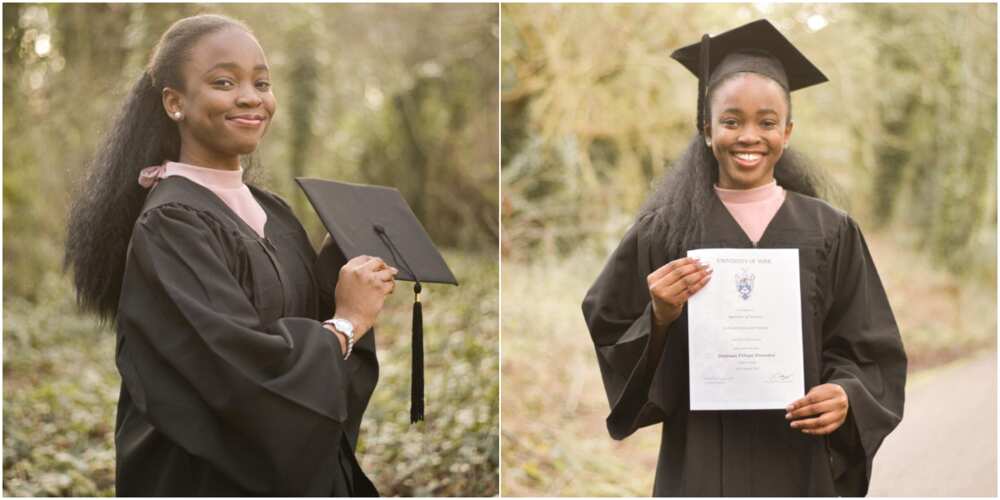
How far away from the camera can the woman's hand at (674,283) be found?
2.42 m

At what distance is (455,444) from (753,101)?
2.63 metres

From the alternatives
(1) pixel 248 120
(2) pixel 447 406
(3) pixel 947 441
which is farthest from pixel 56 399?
(3) pixel 947 441

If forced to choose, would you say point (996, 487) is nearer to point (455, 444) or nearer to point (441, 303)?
point (455, 444)

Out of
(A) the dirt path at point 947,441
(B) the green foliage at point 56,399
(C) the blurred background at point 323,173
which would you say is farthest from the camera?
(C) the blurred background at point 323,173

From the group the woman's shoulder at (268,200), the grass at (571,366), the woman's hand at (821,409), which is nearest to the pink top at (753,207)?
the woman's hand at (821,409)

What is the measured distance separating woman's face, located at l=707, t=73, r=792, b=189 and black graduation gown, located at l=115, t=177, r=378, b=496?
1.08 meters

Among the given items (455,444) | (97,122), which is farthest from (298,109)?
(455,444)

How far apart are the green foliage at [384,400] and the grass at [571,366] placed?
282mm

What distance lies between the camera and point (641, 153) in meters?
5.86

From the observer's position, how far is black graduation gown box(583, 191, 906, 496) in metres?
2.52

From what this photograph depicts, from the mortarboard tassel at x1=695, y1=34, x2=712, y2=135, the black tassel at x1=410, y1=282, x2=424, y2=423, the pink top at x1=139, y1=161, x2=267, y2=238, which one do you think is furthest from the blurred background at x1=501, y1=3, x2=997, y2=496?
the pink top at x1=139, y1=161, x2=267, y2=238

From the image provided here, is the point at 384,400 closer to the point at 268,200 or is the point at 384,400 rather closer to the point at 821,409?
the point at 268,200

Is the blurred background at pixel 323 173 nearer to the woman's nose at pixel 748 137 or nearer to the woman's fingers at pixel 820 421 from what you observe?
the woman's fingers at pixel 820 421

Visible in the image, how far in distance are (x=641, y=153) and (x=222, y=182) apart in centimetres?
377
